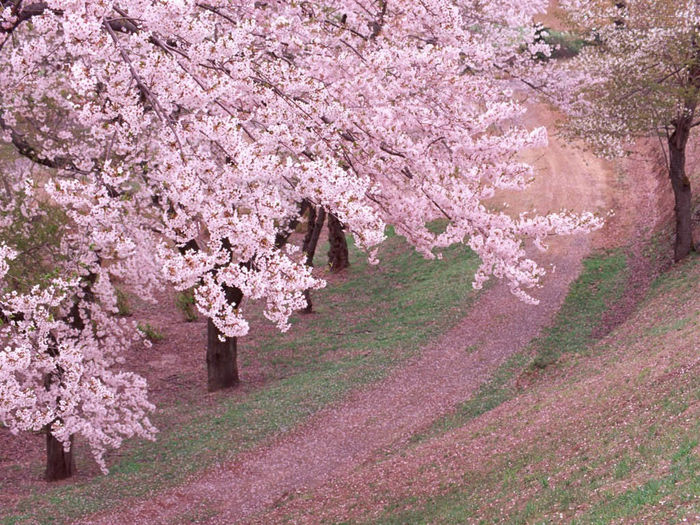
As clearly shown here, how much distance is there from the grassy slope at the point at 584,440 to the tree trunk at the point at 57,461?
7620 millimetres

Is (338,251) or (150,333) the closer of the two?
(150,333)

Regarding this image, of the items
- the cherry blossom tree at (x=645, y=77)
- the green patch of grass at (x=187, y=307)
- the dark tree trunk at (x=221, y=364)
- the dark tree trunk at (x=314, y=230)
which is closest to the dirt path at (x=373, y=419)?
the dark tree trunk at (x=221, y=364)

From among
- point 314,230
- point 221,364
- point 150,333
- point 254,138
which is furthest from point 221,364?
point 254,138

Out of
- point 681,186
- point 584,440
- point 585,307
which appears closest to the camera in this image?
point 584,440

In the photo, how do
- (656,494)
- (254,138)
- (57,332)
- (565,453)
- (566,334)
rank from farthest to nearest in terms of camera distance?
(566,334)
(57,332)
(565,453)
(254,138)
(656,494)

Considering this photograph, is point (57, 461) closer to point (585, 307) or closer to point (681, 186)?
point (585, 307)

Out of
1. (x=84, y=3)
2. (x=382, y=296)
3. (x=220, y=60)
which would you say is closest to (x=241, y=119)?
(x=220, y=60)

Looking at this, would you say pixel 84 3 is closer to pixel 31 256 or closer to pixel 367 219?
pixel 367 219

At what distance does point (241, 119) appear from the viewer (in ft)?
34.1

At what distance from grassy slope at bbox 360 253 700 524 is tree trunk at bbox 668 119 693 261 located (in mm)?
3387

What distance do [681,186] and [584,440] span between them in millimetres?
13255

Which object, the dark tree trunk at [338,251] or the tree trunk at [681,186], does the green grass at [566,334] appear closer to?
the tree trunk at [681,186]

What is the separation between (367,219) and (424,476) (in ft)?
18.0

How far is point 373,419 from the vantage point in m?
17.2
